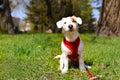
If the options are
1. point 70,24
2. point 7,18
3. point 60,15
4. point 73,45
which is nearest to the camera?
point 70,24

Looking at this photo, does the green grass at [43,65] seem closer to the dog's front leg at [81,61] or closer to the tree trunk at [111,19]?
the dog's front leg at [81,61]

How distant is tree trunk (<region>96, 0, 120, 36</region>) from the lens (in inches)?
551

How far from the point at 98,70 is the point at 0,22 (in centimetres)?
1933

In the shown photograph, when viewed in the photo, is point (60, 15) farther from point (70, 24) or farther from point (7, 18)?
point (70, 24)

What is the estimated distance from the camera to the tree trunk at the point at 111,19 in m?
14.0

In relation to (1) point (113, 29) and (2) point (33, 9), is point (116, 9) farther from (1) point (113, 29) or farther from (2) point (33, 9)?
(2) point (33, 9)

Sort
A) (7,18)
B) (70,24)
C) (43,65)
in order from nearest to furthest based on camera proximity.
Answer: (70,24) < (43,65) < (7,18)

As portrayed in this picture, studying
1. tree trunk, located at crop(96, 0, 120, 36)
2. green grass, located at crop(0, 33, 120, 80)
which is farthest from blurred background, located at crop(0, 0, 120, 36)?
green grass, located at crop(0, 33, 120, 80)

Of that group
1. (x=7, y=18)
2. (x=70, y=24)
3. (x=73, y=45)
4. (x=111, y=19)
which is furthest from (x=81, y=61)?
(x=7, y=18)

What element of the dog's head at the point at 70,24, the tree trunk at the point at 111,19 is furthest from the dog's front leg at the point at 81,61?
the tree trunk at the point at 111,19

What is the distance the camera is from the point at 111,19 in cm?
1410

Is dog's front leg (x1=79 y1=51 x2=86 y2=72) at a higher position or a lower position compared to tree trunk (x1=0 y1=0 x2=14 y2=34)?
higher

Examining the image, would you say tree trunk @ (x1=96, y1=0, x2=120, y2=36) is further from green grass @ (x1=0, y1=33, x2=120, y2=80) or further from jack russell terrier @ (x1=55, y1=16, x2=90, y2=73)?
jack russell terrier @ (x1=55, y1=16, x2=90, y2=73)

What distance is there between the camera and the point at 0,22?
23.5 meters
